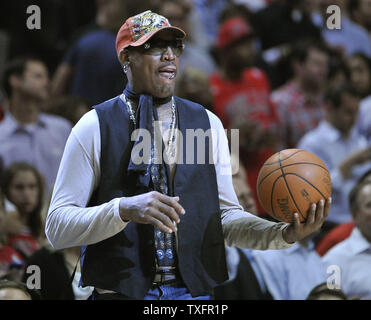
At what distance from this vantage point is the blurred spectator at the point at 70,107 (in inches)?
171

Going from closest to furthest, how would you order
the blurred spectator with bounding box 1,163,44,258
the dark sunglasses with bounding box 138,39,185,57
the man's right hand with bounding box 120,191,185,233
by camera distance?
the man's right hand with bounding box 120,191,185,233 < the dark sunglasses with bounding box 138,39,185,57 < the blurred spectator with bounding box 1,163,44,258

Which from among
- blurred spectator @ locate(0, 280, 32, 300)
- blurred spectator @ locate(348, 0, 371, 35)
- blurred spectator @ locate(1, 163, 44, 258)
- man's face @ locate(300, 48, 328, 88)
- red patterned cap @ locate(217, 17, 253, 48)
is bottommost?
blurred spectator @ locate(0, 280, 32, 300)

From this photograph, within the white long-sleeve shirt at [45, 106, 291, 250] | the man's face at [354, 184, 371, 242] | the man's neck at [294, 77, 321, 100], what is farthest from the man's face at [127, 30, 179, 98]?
the man's neck at [294, 77, 321, 100]

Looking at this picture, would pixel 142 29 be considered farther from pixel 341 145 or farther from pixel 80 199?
pixel 341 145

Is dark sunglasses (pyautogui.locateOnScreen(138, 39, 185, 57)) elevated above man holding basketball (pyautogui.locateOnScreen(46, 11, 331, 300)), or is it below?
above

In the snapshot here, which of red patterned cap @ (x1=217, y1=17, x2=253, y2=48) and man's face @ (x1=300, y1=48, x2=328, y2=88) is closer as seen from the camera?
red patterned cap @ (x1=217, y1=17, x2=253, y2=48)

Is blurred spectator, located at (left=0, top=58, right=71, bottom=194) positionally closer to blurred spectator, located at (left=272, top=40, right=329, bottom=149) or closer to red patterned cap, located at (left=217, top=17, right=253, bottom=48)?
red patterned cap, located at (left=217, top=17, right=253, bottom=48)

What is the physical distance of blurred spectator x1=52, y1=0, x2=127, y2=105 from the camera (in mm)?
3928

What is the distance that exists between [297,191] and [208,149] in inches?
14.5

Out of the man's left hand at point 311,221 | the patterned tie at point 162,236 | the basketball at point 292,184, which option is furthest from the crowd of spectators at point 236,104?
the man's left hand at point 311,221

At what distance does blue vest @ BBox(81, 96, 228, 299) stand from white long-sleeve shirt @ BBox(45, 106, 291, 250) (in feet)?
0.15

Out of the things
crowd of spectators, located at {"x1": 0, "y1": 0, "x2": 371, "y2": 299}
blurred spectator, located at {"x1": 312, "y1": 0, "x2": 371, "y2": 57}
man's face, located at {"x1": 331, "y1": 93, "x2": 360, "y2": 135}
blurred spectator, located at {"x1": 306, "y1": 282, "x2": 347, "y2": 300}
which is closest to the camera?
blurred spectator, located at {"x1": 306, "y1": 282, "x2": 347, "y2": 300}

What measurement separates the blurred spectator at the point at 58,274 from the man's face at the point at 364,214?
172 centimetres
